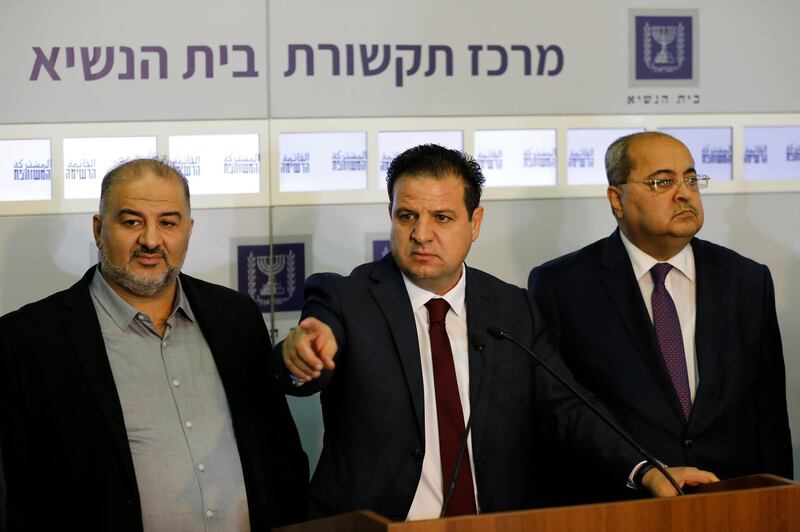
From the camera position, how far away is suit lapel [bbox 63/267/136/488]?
2908 mm

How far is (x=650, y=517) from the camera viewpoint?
89.5 inches

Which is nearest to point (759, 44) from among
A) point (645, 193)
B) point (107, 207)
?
point (645, 193)

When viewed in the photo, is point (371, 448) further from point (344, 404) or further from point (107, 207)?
point (107, 207)

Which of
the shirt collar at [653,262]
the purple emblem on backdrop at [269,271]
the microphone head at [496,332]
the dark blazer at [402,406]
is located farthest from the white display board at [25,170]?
the shirt collar at [653,262]

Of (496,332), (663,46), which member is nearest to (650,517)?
(496,332)

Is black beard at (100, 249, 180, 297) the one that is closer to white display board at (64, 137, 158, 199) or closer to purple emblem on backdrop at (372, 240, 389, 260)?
white display board at (64, 137, 158, 199)

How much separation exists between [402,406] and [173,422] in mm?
708

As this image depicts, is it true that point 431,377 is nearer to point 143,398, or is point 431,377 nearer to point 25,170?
point 143,398

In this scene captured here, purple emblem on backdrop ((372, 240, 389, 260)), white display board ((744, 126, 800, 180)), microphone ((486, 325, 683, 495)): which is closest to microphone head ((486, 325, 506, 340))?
microphone ((486, 325, 683, 495))

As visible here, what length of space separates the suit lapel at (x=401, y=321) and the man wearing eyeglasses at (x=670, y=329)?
0.80 meters

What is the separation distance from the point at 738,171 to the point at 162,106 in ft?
8.11

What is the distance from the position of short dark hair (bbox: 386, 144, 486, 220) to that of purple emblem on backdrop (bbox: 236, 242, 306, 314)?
104cm

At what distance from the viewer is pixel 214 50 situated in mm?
4039

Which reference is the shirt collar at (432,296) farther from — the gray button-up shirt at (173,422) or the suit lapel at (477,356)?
the gray button-up shirt at (173,422)
